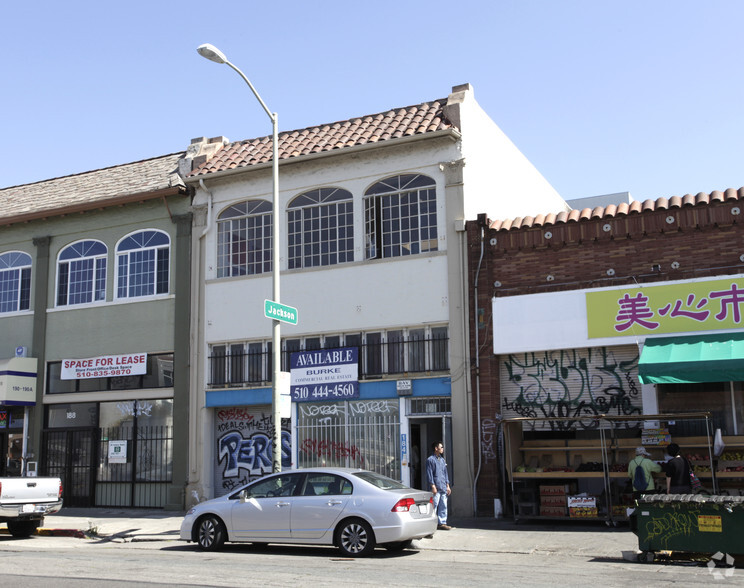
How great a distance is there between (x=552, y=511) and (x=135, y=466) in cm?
1082

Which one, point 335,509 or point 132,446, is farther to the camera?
point 132,446

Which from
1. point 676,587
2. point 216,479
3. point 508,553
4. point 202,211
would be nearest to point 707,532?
point 676,587

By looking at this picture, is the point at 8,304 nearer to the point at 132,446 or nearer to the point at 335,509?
the point at 132,446

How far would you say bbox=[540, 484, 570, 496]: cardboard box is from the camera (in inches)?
605

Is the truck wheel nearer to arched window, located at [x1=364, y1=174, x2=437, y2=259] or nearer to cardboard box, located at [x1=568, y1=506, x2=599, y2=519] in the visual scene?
arched window, located at [x1=364, y1=174, x2=437, y2=259]

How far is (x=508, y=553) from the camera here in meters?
12.4

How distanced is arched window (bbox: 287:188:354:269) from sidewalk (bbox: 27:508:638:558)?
6.70 meters

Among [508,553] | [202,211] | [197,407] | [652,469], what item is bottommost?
[508,553]

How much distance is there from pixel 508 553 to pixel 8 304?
17097mm

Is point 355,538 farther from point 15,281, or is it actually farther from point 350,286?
Result: point 15,281

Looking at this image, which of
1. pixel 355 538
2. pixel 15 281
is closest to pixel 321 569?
pixel 355 538

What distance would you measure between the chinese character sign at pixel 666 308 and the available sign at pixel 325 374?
539 cm

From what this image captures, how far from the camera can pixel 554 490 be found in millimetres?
15414

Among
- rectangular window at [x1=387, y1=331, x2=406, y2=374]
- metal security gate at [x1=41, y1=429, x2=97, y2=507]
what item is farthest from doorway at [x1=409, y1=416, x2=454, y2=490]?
metal security gate at [x1=41, y1=429, x2=97, y2=507]
